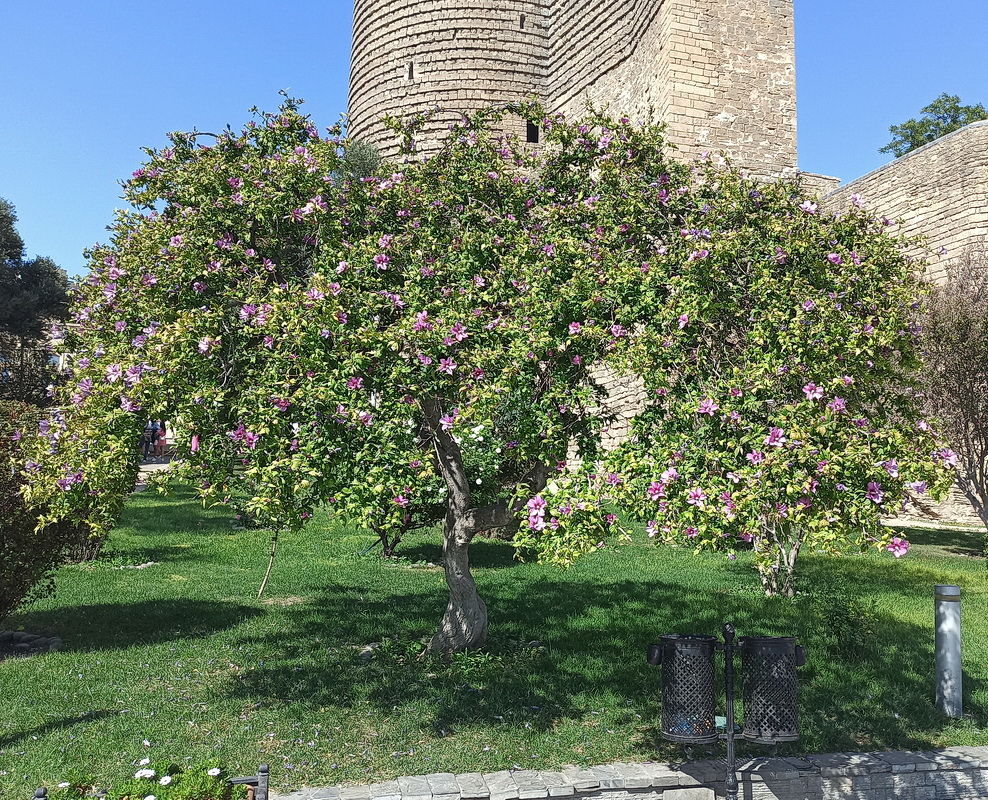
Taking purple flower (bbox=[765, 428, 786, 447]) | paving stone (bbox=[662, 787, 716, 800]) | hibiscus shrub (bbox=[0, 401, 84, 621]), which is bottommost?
paving stone (bbox=[662, 787, 716, 800])

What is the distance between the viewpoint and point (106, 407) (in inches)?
183

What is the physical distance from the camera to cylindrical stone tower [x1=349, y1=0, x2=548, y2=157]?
23438mm

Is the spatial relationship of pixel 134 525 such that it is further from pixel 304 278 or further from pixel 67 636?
pixel 304 278

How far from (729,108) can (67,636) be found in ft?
53.6

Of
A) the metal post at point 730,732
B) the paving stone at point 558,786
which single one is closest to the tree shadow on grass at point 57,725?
the paving stone at point 558,786

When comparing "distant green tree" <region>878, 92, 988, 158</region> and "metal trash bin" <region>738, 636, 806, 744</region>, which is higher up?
"distant green tree" <region>878, 92, 988, 158</region>

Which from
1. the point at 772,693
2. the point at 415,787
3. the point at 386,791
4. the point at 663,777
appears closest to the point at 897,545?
the point at 772,693

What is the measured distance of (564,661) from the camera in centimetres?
675

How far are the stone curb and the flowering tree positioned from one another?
134cm

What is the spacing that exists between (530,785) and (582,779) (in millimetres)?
290

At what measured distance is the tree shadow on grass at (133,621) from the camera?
291 inches

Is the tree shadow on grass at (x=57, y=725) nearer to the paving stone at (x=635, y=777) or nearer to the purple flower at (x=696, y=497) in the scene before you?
the paving stone at (x=635, y=777)

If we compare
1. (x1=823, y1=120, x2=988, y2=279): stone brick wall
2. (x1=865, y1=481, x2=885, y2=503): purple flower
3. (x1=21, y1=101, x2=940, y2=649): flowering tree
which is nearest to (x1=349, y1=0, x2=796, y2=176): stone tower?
(x1=823, y1=120, x2=988, y2=279): stone brick wall

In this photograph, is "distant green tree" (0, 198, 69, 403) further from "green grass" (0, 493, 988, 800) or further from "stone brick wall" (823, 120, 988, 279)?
"stone brick wall" (823, 120, 988, 279)
